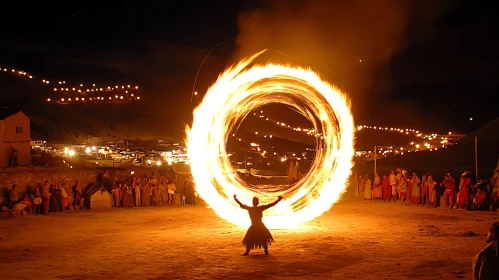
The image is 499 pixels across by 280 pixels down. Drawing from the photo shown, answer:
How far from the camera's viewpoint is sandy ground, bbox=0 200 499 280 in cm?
959

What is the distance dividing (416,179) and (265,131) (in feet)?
125

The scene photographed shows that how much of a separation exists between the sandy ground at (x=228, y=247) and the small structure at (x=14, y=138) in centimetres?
1313

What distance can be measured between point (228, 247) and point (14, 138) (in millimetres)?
22884

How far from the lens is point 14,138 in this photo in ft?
100

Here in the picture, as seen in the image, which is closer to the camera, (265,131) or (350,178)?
(350,178)

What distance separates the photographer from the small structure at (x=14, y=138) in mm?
29844

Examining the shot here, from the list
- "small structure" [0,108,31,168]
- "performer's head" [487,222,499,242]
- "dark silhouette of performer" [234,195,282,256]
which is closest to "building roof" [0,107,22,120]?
"small structure" [0,108,31,168]

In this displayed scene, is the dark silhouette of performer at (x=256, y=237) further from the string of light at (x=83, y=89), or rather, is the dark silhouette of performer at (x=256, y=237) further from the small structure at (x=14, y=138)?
the string of light at (x=83, y=89)

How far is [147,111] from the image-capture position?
293 ft

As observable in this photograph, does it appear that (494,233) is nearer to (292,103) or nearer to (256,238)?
(256,238)

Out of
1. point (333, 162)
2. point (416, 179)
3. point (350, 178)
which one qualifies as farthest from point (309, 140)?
point (333, 162)

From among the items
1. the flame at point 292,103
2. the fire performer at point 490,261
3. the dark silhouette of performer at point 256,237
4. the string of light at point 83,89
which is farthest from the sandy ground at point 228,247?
the string of light at point 83,89

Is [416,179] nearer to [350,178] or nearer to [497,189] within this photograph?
[497,189]

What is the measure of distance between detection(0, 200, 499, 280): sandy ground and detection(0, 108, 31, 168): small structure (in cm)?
1313
